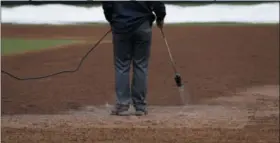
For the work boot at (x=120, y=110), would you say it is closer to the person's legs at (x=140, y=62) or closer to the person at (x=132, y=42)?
the person at (x=132, y=42)

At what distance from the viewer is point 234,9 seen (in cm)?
2836

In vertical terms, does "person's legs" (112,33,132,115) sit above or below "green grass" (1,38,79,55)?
above

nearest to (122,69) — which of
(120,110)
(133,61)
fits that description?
(133,61)

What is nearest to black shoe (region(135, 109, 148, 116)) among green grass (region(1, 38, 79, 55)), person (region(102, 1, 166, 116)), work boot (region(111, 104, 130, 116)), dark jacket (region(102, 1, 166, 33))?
person (region(102, 1, 166, 116))

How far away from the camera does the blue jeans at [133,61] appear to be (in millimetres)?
7516

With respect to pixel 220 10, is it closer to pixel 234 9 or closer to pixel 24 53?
pixel 234 9

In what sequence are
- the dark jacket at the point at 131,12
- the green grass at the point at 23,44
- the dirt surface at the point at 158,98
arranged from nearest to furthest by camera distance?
the dirt surface at the point at 158,98 → the dark jacket at the point at 131,12 → the green grass at the point at 23,44

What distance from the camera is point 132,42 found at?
757cm

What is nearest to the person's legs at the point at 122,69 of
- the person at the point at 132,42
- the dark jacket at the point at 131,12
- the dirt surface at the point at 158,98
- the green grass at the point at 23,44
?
the person at the point at 132,42

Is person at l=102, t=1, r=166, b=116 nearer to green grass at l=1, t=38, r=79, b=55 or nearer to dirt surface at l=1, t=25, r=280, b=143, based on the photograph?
dirt surface at l=1, t=25, r=280, b=143

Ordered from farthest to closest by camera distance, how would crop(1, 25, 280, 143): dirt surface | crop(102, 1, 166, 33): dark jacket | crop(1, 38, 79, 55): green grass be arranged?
1. crop(1, 38, 79, 55): green grass
2. crop(102, 1, 166, 33): dark jacket
3. crop(1, 25, 280, 143): dirt surface

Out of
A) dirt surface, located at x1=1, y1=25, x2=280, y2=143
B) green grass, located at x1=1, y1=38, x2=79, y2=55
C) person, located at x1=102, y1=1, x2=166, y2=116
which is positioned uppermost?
person, located at x1=102, y1=1, x2=166, y2=116

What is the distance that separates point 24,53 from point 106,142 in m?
10.3

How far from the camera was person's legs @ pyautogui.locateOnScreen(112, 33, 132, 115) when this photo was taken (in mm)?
A: 7531
